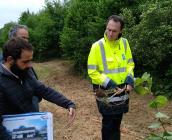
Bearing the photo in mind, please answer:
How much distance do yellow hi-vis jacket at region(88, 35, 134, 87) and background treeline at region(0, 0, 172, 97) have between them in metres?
4.26

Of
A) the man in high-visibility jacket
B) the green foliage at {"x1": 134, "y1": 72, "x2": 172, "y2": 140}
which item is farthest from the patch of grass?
the green foliage at {"x1": 134, "y1": 72, "x2": 172, "y2": 140}

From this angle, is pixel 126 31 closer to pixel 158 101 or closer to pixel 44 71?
pixel 44 71

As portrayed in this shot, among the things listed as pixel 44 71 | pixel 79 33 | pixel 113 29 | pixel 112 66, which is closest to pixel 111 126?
pixel 112 66

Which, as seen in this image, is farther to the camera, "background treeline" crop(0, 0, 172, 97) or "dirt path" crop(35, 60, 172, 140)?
"background treeline" crop(0, 0, 172, 97)

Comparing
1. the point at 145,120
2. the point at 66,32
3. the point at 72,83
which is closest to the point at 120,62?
the point at 145,120

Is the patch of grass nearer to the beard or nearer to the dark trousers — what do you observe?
the dark trousers

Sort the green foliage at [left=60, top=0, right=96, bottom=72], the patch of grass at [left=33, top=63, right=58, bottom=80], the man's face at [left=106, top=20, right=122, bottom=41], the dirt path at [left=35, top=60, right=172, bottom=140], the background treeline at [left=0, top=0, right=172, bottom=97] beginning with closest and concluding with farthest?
the man's face at [left=106, top=20, right=122, bottom=41] → the dirt path at [left=35, top=60, right=172, bottom=140] → the background treeline at [left=0, top=0, right=172, bottom=97] → the green foliage at [left=60, top=0, right=96, bottom=72] → the patch of grass at [left=33, top=63, right=58, bottom=80]

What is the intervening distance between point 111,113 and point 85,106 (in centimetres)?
406

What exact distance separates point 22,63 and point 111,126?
236 centimetres

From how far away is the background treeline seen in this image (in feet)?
31.8

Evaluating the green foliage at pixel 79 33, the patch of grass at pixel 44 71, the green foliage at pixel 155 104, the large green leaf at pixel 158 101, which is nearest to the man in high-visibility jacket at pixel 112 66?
the green foliage at pixel 155 104

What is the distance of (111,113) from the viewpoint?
17.7 ft

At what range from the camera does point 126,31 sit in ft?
33.9

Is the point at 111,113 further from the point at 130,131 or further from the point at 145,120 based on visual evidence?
the point at 145,120
